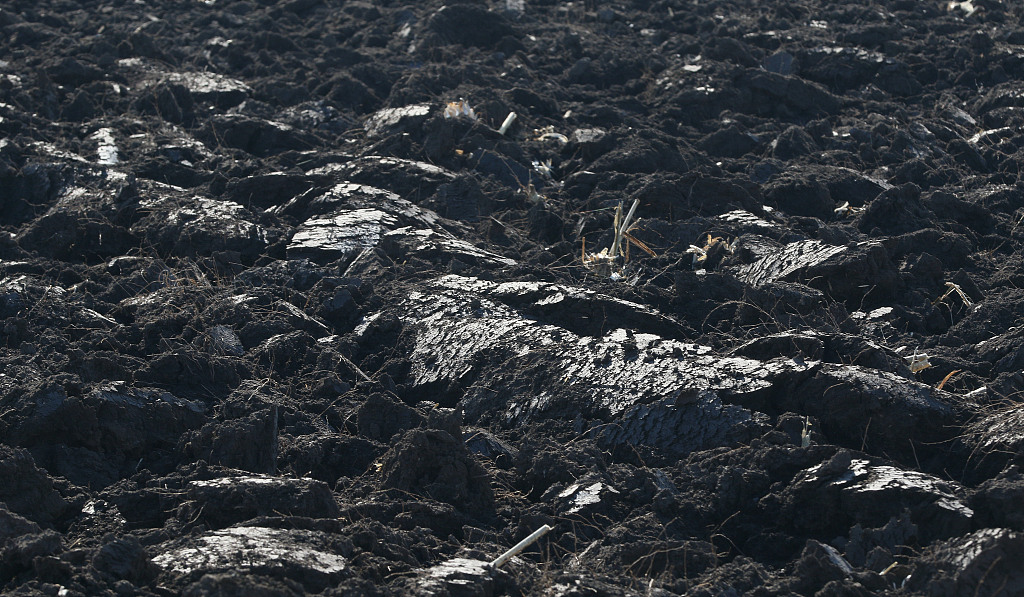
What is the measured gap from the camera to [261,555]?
3.47 m

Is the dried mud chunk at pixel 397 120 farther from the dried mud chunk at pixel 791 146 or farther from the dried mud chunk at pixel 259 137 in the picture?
the dried mud chunk at pixel 791 146

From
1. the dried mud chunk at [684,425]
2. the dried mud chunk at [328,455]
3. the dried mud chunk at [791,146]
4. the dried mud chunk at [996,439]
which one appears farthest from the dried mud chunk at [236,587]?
the dried mud chunk at [791,146]

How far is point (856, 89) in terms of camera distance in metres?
9.46

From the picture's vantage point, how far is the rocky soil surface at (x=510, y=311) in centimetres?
383

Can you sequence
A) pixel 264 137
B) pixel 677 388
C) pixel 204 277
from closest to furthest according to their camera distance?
1. pixel 677 388
2. pixel 204 277
3. pixel 264 137

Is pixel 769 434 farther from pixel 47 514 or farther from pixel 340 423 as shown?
pixel 47 514

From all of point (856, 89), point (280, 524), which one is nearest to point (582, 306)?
point (280, 524)

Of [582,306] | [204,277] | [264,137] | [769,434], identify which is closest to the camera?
[769,434]

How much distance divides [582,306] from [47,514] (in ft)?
9.54

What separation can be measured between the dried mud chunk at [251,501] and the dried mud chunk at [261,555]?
0.59ft

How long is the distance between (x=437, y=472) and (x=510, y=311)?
151 cm

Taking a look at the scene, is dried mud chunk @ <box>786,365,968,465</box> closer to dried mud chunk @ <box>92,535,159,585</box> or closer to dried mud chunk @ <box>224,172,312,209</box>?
dried mud chunk @ <box>92,535,159,585</box>

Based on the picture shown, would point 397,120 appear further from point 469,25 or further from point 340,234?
point 469,25

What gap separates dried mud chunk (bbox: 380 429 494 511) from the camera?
13.9 feet
